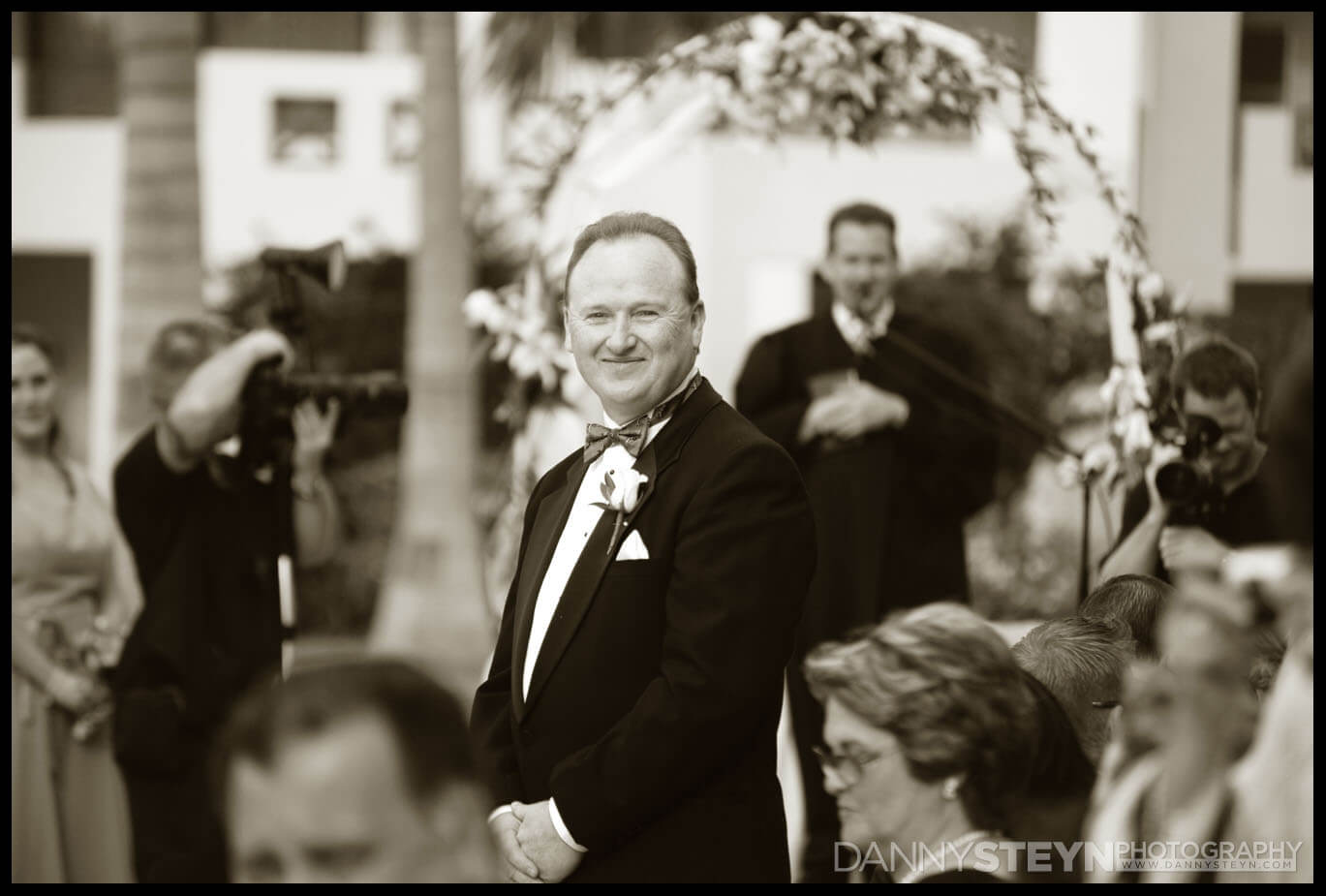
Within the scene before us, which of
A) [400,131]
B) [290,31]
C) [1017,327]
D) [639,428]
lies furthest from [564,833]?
[290,31]

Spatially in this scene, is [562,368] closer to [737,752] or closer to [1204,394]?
[1204,394]

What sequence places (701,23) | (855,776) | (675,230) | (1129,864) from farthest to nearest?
(701,23), (675,230), (855,776), (1129,864)

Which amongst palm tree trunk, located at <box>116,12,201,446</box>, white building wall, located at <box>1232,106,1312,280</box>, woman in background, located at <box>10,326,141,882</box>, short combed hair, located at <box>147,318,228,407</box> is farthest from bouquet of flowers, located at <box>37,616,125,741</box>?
white building wall, located at <box>1232,106,1312,280</box>

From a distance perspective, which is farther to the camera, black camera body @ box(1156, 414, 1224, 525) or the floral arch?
the floral arch

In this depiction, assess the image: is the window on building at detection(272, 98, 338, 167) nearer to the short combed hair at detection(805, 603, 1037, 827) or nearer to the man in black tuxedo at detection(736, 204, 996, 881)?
the man in black tuxedo at detection(736, 204, 996, 881)

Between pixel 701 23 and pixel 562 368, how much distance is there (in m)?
9.67

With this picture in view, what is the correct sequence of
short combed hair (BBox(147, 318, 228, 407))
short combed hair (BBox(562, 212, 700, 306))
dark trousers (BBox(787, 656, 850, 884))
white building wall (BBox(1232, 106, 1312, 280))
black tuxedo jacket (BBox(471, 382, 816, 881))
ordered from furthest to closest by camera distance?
white building wall (BBox(1232, 106, 1312, 280)) < dark trousers (BBox(787, 656, 850, 884)) < short combed hair (BBox(147, 318, 228, 407)) < short combed hair (BBox(562, 212, 700, 306)) < black tuxedo jacket (BBox(471, 382, 816, 881))

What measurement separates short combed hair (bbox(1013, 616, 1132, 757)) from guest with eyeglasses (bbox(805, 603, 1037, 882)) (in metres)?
0.59

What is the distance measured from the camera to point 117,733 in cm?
462

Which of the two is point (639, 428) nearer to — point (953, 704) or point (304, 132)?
point (953, 704)

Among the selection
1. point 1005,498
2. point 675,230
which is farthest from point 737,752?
point 1005,498

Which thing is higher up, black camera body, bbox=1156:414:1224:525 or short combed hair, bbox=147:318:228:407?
short combed hair, bbox=147:318:228:407

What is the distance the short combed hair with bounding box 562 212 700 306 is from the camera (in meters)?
3.20

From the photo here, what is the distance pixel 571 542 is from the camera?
3207 millimetres
